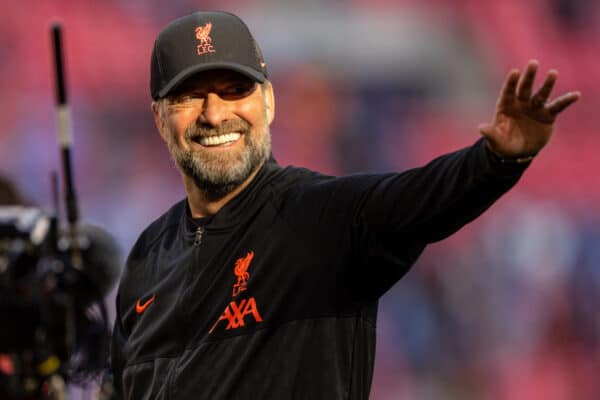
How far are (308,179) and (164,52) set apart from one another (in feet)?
1.45

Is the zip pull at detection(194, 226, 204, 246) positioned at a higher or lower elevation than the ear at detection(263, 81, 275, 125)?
lower

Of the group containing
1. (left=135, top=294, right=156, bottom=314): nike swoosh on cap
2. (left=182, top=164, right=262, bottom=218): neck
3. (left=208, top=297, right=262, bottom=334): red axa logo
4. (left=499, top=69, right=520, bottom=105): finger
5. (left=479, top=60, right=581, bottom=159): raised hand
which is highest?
(left=499, top=69, right=520, bottom=105): finger

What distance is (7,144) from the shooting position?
7828 mm

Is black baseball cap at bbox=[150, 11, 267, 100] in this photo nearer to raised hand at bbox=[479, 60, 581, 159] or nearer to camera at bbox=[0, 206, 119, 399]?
raised hand at bbox=[479, 60, 581, 159]

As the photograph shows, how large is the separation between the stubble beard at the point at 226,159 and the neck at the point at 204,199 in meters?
0.01

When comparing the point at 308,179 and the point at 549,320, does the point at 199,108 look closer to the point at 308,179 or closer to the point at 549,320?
the point at 308,179

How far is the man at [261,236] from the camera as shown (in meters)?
2.17

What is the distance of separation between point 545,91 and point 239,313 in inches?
31.6

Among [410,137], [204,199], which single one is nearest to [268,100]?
[204,199]

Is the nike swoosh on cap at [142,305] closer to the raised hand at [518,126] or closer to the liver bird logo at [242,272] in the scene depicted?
the liver bird logo at [242,272]

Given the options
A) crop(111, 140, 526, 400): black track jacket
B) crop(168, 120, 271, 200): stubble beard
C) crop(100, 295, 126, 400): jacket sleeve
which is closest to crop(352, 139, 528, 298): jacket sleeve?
crop(111, 140, 526, 400): black track jacket

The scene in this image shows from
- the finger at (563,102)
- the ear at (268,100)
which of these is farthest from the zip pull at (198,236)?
the finger at (563,102)

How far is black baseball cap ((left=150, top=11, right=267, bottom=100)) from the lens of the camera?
266cm

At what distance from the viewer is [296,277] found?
2.46m
